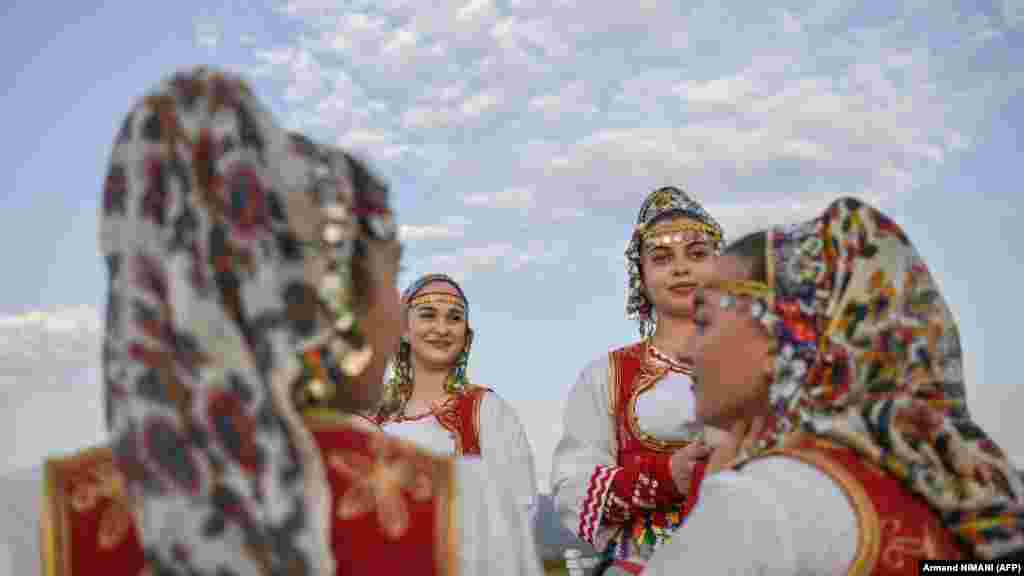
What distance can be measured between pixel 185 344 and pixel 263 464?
241 millimetres

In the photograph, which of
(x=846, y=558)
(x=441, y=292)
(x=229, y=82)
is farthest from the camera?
(x=441, y=292)

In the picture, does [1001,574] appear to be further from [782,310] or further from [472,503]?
[472,503]

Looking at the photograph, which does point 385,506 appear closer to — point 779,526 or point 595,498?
point 779,526

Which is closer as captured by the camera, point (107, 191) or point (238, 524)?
point (238, 524)

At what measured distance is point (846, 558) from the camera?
75.0 inches

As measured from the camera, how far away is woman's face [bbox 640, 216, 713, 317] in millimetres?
4734

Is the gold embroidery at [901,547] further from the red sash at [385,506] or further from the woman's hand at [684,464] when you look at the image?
the woman's hand at [684,464]

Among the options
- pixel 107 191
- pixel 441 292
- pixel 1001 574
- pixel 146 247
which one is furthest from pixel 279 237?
pixel 441 292

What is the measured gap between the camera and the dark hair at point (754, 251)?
2451 millimetres

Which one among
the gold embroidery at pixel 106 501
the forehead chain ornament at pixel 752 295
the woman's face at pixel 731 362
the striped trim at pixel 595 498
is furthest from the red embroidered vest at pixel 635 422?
the gold embroidery at pixel 106 501

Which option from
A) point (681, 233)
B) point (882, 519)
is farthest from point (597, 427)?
point (882, 519)

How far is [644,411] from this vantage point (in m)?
4.58

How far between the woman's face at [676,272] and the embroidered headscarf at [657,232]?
0.13 feet

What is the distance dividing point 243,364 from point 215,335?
7 centimetres
